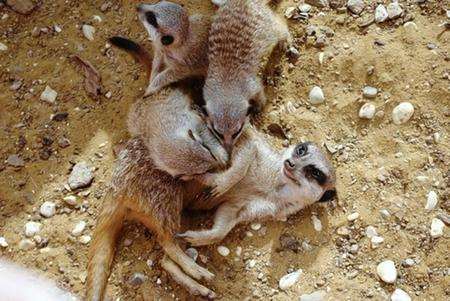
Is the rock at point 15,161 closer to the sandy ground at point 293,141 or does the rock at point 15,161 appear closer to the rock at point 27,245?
the sandy ground at point 293,141

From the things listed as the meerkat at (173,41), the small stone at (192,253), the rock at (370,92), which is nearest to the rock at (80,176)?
the meerkat at (173,41)

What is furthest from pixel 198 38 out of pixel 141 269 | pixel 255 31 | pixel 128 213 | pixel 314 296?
pixel 314 296

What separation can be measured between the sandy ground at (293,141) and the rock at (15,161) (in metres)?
0.02

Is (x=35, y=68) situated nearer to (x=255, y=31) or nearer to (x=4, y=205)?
(x=4, y=205)

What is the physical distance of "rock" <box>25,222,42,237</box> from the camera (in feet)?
8.18

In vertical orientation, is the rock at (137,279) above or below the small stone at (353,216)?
below

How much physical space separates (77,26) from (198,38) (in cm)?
60

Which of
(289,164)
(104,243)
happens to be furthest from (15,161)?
(289,164)

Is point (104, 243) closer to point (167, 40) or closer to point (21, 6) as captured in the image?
point (167, 40)

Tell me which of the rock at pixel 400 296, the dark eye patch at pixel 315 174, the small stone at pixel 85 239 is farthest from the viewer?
the small stone at pixel 85 239

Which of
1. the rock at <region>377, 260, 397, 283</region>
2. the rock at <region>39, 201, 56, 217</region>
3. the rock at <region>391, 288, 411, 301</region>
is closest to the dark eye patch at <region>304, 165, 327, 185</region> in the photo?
the rock at <region>377, 260, 397, 283</region>

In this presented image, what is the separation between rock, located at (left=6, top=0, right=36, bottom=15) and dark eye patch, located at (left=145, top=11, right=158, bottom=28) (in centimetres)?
64

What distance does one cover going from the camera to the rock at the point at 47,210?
254 cm

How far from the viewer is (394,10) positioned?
2639 mm
